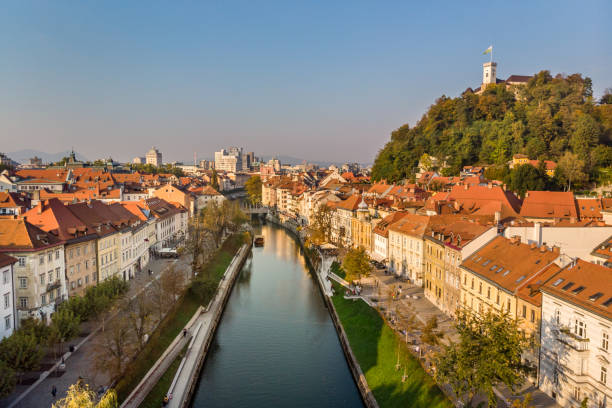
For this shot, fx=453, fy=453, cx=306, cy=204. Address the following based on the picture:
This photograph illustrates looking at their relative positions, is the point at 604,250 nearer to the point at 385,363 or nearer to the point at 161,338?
the point at 385,363

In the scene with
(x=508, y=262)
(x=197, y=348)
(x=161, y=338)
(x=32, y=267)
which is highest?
(x=508, y=262)

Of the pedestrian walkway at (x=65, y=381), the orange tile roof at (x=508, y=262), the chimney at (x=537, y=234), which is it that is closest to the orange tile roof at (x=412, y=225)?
the chimney at (x=537, y=234)

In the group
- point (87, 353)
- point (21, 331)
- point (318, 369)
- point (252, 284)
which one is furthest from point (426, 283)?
point (21, 331)

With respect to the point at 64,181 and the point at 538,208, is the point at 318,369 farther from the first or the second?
the point at 64,181

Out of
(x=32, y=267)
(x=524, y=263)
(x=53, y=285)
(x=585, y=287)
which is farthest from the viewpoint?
(x=53, y=285)

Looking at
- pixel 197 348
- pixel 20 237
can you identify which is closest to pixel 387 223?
pixel 197 348

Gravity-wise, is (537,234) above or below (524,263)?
above

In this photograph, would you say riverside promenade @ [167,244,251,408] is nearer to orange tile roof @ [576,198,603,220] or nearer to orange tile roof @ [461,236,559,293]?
orange tile roof @ [461,236,559,293]

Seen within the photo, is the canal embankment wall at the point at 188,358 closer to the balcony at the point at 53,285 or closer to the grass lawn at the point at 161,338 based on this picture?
the grass lawn at the point at 161,338
